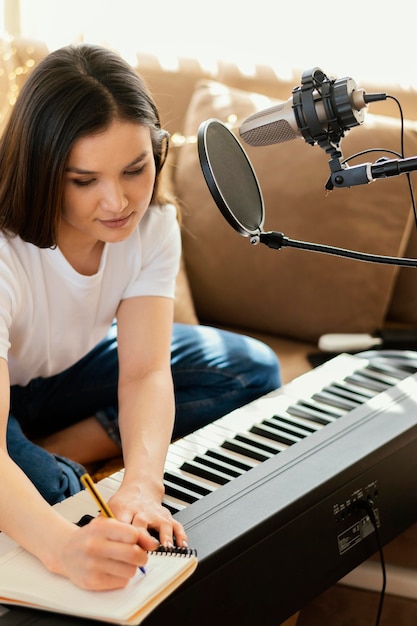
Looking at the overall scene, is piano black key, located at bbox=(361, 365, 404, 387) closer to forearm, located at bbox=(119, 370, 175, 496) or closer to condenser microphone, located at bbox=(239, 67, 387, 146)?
forearm, located at bbox=(119, 370, 175, 496)

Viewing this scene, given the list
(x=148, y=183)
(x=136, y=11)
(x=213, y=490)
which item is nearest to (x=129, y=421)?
(x=213, y=490)

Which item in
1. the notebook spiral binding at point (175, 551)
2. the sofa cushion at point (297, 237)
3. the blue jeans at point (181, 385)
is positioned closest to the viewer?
the notebook spiral binding at point (175, 551)

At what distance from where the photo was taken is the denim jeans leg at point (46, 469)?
1.43m

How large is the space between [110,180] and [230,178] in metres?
0.27

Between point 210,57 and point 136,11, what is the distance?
509 millimetres

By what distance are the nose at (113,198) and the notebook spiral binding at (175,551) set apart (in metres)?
0.54

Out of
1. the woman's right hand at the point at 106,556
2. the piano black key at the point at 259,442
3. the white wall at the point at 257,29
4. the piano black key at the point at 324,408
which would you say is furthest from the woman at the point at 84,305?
the white wall at the point at 257,29

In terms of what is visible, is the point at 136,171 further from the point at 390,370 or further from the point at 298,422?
the point at 390,370

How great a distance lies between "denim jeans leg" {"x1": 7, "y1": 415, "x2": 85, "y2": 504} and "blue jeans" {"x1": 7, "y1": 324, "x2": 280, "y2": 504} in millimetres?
254

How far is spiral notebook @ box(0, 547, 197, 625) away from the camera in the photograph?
93 cm

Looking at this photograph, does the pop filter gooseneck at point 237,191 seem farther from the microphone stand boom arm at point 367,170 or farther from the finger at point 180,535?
the finger at point 180,535

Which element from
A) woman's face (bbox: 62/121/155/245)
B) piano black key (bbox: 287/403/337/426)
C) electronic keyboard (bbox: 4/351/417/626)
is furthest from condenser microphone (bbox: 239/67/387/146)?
piano black key (bbox: 287/403/337/426)

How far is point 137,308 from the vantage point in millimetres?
1616

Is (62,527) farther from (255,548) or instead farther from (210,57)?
(210,57)
